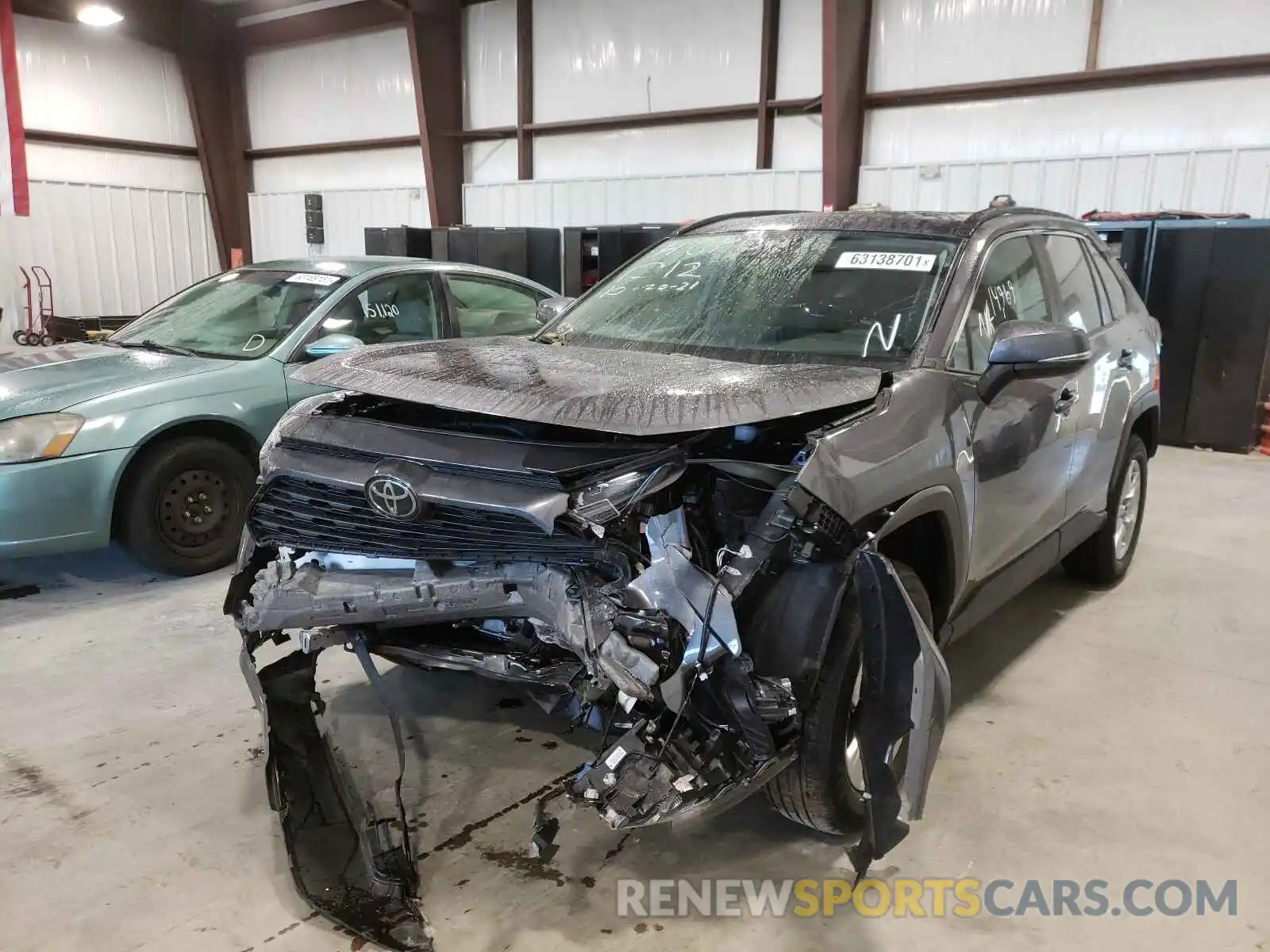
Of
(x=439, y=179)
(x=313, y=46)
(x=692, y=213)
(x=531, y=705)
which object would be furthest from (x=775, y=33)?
(x=531, y=705)

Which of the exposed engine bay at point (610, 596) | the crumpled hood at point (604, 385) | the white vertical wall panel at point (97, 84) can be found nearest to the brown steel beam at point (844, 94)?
the crumpled hood at point (604, 385)

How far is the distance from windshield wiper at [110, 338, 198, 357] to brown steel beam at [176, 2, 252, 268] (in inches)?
375

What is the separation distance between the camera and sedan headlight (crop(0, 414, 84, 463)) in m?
3.63

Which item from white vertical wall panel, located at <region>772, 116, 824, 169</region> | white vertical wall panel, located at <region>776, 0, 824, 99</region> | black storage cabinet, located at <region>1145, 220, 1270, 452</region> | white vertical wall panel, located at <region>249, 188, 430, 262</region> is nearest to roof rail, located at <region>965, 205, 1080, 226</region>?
black storage cabinet, located at <region>1145, 220, 1270, 452</region>

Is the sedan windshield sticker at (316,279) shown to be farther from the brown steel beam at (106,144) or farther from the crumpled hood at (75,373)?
the brown steel beam at (106,144)

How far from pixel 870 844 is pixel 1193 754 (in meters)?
1.51

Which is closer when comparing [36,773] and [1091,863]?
[1091,863]

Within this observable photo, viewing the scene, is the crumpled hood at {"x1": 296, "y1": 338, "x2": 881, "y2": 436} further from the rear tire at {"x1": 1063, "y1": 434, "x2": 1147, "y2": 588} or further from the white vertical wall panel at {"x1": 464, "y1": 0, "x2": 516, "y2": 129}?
the white vertical wall panel at {"x1": 464, "y1": 0, "x2": 516, "y2": 129}

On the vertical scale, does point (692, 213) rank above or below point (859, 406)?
above

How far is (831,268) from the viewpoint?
291cm

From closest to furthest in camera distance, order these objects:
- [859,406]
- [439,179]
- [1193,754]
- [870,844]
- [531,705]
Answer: [870,844]
[859,406]
[1193,754]
[531,705]
[439,179]

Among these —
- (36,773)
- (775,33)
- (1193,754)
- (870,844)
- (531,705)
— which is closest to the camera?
(870,844)

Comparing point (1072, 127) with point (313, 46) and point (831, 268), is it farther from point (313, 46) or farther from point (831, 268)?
point (313, 46)
